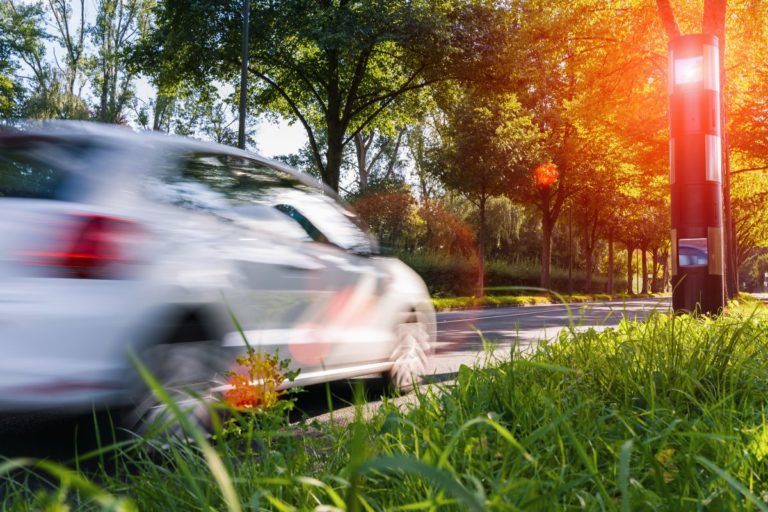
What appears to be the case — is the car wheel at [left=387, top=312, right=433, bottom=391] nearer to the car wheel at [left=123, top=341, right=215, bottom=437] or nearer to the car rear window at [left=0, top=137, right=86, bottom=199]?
the car wheel at [left=123, top=341, right=215, bottom=437]

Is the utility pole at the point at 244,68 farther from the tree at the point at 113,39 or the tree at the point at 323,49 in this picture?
the tree at the point at 113,39

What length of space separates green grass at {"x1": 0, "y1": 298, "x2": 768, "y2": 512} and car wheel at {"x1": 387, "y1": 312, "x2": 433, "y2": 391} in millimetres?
1528

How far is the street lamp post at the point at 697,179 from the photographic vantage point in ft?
25.2

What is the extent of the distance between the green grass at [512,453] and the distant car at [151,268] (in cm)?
47

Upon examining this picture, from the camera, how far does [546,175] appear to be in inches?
1115

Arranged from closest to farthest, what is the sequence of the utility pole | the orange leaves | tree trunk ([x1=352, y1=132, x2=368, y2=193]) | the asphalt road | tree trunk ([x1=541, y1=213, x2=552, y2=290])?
the orange leaves, the asphalt road, the utility pole, tree trunk ([x1=541, y1=213, x2=552, y2=290]), tree trunk ([x1=352, y1=132, x2=368, y2=193])

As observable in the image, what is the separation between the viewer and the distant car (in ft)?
9.73

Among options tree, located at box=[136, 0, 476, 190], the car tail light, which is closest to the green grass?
the car tail light

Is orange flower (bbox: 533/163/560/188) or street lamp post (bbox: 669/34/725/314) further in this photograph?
orange flower (bbox: 533/163/560/188)

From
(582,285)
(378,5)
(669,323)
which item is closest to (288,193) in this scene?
(669,323)

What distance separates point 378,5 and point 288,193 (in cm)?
1486

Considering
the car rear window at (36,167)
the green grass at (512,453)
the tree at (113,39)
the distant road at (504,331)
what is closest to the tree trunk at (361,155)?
the tree at (113,39)

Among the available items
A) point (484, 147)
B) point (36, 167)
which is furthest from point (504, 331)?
point (484, 147)

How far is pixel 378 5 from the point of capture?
1791 cm
